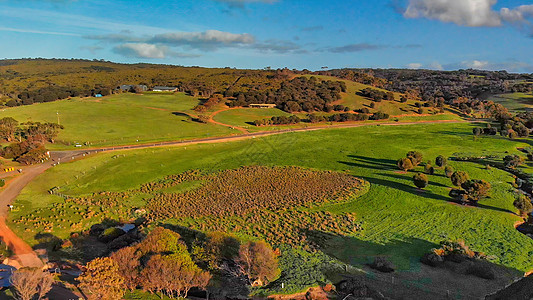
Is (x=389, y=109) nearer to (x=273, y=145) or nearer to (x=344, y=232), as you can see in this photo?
(x=273, y=145)

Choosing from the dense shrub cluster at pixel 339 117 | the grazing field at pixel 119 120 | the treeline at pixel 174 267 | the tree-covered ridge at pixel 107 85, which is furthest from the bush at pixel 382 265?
the tree-covered ridge at pixel 107 85

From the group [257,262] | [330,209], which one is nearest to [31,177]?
[257,262]

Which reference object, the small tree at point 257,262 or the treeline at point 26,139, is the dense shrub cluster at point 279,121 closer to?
the treeline at point 26,139

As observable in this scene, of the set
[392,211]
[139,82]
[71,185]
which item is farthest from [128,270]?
[139,82]

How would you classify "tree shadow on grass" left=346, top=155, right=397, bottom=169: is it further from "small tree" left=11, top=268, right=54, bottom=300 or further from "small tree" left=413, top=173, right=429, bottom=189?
"small tree" left=11, top=268, right=54, bottom=300

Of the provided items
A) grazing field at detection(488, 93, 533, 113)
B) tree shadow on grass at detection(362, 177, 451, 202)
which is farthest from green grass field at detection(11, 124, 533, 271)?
grazing field at detection(488, 93, 533, 113)

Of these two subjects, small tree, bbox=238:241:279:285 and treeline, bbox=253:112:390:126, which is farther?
treeline, bbox=253:112:390:126
